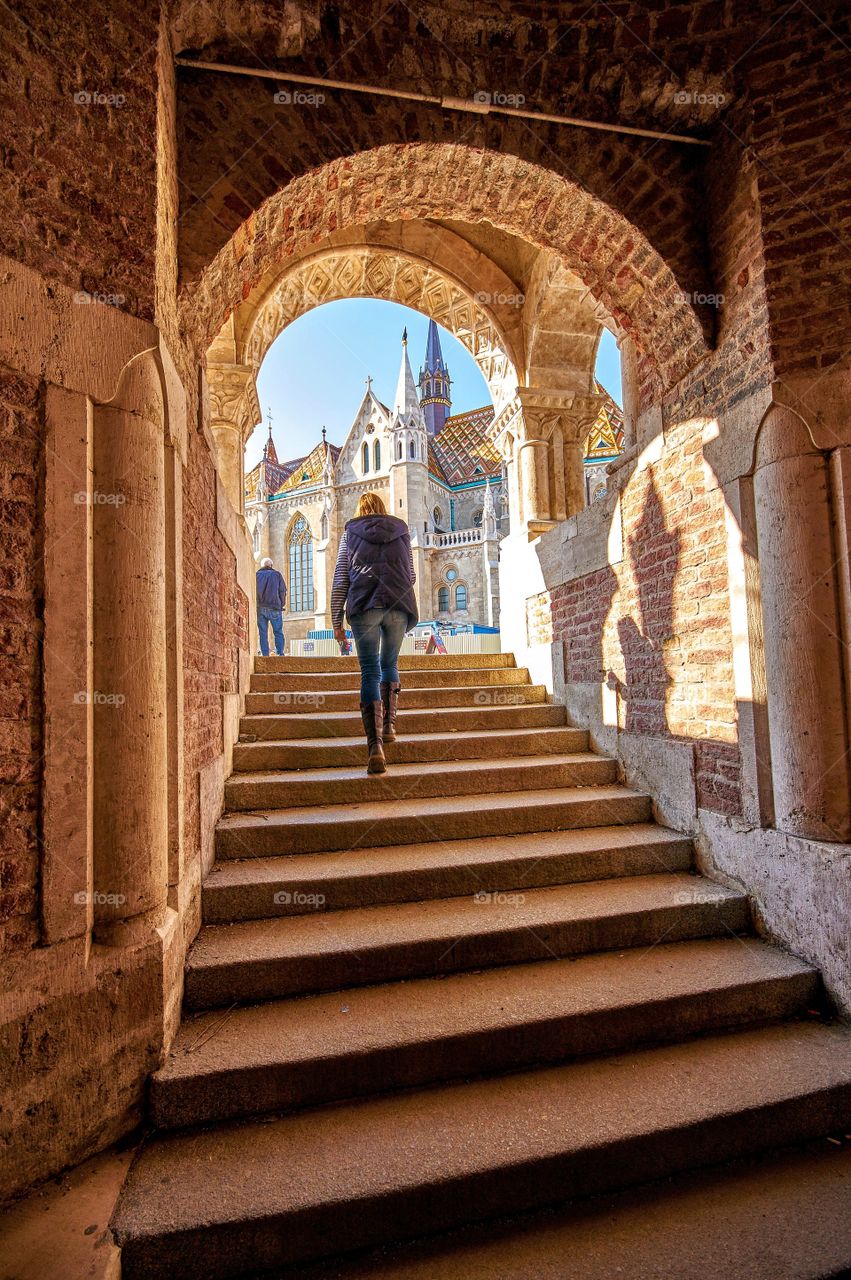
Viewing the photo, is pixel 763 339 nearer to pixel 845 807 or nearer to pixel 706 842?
pixel 845 807

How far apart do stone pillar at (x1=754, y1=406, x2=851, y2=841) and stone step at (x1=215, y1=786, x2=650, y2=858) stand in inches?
43.7

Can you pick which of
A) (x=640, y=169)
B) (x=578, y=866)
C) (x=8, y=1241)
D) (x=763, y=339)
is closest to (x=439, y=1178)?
(x=8, y=1241)

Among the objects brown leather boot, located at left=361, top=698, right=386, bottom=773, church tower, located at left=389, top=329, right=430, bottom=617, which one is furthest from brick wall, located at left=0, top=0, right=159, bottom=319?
church tower, located at left=389, top=329, right=430, bottom=617

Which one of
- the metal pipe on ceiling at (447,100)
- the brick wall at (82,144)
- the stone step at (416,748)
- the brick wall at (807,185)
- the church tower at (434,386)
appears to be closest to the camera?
the brick wall at (82,144)

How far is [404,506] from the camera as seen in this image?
3403cm

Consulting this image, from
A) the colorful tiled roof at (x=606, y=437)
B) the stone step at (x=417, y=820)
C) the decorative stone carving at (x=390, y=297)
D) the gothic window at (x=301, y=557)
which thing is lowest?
the stone step at (x=417, y=820)

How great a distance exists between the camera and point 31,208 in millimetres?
2125

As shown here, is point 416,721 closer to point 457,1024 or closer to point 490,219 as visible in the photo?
point 457,1024

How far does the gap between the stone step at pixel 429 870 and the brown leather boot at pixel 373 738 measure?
621mm

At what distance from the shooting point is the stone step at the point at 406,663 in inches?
229

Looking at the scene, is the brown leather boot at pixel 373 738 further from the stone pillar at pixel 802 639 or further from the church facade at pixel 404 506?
the church facade at pixel 404 506

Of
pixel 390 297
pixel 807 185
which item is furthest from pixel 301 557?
pixel 807 185

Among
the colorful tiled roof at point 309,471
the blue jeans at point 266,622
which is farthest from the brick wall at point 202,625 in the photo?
the colorful tiled roof at point 309,471

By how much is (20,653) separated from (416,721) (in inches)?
123
